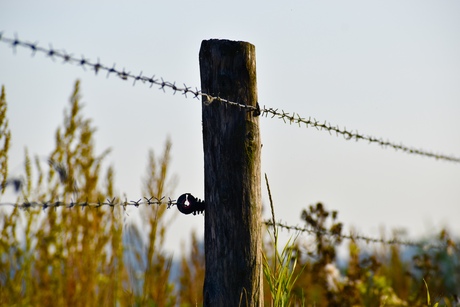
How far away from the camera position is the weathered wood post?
301cm

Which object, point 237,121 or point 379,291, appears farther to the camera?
point 379,291

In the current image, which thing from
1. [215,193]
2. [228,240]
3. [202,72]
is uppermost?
[202,72]

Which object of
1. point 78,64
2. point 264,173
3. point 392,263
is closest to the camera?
point 78,64

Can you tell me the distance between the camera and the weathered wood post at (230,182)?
9.89 feet

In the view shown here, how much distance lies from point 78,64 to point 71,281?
2.33m

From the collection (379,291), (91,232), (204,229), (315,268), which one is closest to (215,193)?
(204,229)

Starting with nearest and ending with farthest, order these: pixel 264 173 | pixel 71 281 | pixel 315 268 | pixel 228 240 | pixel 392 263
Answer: pixel 228 240, pixel 264 173, pixel 71 281, pixel 315 268, pixel 392 263

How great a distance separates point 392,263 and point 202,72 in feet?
18.9

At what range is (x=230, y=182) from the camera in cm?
303

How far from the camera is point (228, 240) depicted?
9.89 ft

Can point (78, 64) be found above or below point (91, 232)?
above

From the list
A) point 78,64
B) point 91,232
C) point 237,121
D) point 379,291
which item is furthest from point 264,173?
point 379,291

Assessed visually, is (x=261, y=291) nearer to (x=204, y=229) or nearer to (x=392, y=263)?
(x=204, y=229)

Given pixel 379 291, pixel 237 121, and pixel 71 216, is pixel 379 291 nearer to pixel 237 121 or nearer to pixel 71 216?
pixel 71 216
